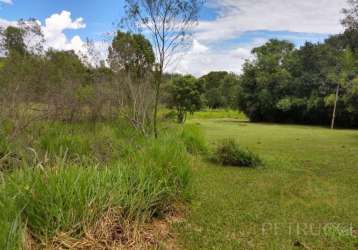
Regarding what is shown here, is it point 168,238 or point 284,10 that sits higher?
point 284,10

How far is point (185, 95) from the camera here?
18.6 metres

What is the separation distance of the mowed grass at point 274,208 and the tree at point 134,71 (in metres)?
2.44

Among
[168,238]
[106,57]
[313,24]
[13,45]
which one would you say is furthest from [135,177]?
[313,24]

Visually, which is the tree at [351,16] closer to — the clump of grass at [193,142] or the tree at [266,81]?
the clump of grass at [193,142]

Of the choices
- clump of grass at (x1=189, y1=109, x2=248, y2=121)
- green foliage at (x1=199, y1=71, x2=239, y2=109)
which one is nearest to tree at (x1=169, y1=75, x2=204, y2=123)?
clump of grass at (x1=189, y1=109, x2=248, y2=121)

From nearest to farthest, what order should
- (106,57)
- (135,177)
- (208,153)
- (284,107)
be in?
(135,177)
(208,153)
(106,57)
(284,107)

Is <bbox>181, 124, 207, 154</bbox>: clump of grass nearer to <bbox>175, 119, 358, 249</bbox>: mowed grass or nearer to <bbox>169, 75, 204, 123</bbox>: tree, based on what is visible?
<bbox>175, 119, 358, 249</bbox>: mowed grass

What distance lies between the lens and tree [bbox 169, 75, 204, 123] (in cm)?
1842

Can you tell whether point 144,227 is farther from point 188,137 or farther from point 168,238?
point 188,137

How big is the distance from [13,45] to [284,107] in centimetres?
1956

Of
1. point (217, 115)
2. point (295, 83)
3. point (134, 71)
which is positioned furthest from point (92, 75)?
point (217, 115)

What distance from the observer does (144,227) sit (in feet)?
9.04

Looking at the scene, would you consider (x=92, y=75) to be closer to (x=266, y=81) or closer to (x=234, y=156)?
(x=234, y=156)

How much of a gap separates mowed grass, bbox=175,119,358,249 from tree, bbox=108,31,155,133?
2.44 meters
